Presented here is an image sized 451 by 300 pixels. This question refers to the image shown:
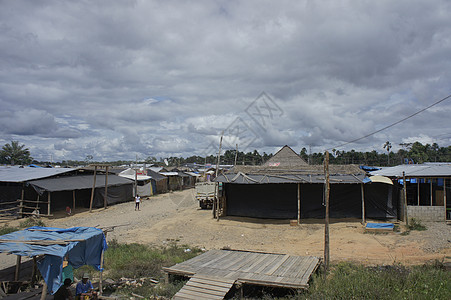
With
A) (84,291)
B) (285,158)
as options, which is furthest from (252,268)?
(285,158)

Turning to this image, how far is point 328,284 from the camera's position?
24.7 ft

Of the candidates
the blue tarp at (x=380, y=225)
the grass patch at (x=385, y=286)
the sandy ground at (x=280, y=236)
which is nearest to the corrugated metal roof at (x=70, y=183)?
the sandy ground at (x=280, y=236)

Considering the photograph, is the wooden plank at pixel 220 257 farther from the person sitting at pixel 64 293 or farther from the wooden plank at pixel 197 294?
the person sitting at pixel 64 293

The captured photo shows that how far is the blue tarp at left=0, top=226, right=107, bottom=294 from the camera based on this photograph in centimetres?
695

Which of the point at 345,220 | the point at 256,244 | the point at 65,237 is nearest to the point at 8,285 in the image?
the point at 65,237

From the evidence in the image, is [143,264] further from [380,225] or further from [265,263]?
[380,225]

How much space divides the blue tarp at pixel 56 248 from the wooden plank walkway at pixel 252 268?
6.85 ft

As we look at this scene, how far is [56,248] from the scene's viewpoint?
23.2ft

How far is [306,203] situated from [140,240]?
969cm

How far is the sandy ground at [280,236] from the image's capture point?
11938 millimetres

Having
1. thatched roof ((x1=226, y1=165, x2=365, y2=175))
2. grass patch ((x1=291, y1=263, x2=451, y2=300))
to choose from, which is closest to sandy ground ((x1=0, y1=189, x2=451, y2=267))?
thatched roof ((x1=226, y1=165, x2=365, y2=175))

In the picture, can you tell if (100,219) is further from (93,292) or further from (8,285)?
(93,292)

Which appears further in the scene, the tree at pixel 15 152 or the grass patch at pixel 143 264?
the tree at pixel 15 152

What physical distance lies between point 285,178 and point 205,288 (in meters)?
11.0
